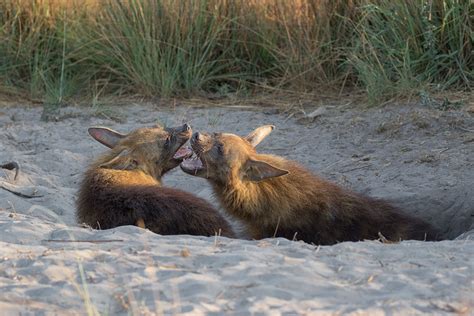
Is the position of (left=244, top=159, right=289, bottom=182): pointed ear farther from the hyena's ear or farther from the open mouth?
the hyena's ear

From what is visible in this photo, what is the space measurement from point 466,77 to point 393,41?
771mm

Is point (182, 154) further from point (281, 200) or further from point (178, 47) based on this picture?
point (178, 47)

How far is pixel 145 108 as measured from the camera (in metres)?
9.44

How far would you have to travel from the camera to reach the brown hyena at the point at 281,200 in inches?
229

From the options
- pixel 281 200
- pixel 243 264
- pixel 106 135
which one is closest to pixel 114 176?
pixel 106 135

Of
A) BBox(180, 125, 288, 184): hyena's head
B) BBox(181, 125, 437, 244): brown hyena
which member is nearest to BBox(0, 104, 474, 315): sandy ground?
BBox(181, 125, 437, 244): brown hyena

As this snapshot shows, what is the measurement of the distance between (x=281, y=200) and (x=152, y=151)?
90 cm

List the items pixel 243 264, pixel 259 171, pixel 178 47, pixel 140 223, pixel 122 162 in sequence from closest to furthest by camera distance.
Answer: pixel 243 264 < pixel 140 223 < pixel 259 171 < pixel 122 162 < pixel 178 47

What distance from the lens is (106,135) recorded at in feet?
21.2

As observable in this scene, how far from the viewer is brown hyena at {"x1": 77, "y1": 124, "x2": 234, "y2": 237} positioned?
5051 mm

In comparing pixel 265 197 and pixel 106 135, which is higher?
pixel 106 135

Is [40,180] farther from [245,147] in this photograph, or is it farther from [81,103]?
[81,103]

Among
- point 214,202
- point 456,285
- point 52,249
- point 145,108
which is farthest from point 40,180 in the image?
point 456,285

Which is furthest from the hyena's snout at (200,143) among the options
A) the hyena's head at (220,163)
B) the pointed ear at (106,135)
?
the pointed ear at (106,135)
